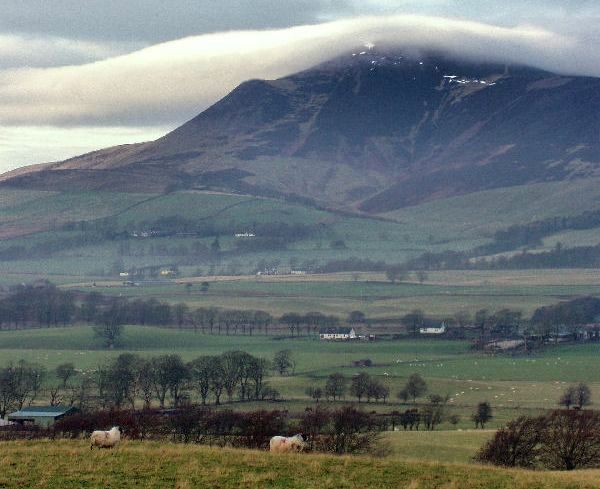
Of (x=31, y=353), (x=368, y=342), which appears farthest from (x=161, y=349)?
(x=368, y=342)

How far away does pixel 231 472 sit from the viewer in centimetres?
3591

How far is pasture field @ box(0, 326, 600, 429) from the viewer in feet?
319

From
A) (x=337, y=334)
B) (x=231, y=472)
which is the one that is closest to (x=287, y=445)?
(x=231, y=472)

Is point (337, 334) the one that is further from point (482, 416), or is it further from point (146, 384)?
point (482, 416)

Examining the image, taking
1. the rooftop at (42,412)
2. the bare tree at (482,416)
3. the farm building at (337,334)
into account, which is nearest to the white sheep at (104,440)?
the rooftop at (42,412)

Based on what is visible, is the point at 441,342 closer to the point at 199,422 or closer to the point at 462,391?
the point at 462,391

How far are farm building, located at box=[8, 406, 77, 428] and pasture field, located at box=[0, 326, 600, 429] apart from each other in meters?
15.0

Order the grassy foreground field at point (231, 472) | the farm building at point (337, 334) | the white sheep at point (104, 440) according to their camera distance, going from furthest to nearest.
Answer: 1. the farm building at point (337, 334)
2. the white sheep at point (104, 440)
3. the grassy foreground field at point (231, 472)

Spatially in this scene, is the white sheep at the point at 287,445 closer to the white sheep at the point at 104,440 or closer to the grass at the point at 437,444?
the white sheep at the point at 104,440

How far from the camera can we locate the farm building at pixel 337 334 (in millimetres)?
155750

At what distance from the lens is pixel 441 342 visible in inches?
5792

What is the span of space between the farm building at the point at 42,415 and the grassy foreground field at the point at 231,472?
107 feet

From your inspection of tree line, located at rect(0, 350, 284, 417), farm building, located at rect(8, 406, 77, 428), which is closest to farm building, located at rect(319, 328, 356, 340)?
tree line, located at rect(0, 350, 284, 417)

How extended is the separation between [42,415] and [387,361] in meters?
56.7
